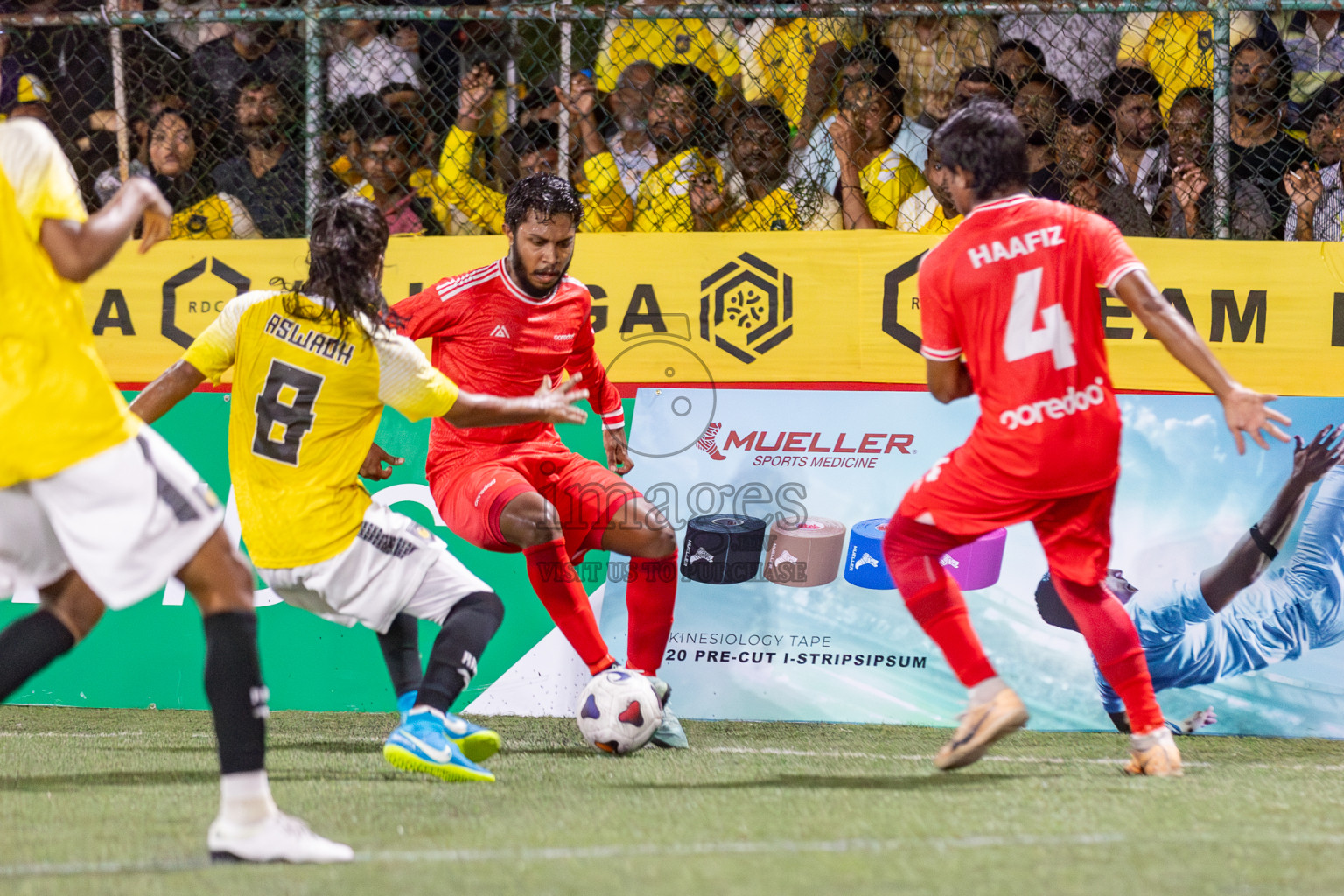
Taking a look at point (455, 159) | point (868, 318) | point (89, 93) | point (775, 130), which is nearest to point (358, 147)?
point (455, 159)

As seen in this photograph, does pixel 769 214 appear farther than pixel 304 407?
Yes

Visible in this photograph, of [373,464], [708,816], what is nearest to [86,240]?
[373,464]

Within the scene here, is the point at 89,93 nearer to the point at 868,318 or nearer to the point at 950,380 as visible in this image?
the point at 868,318

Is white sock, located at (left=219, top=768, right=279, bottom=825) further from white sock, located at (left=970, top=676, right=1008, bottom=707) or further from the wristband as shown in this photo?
the wristband

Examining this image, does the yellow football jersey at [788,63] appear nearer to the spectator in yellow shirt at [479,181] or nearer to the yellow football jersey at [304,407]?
the spectator in yellow shirt at [479,181]

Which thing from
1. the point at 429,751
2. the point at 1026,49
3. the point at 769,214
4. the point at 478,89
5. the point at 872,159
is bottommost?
the point at 429,751

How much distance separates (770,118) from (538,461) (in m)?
2.13

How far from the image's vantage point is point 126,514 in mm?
2604

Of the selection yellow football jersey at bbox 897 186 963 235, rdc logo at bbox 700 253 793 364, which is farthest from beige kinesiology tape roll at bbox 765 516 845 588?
yellow football jersey at bbox 897 186 963 235

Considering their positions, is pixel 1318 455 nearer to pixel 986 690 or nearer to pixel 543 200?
pixel 986 690

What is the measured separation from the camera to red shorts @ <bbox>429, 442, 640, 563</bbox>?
4.49 metres

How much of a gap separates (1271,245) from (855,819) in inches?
132

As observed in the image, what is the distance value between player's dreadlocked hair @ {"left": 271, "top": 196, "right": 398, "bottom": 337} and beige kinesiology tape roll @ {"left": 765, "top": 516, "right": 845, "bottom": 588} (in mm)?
2026

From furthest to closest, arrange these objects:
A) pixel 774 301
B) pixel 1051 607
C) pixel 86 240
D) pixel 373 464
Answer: pixel 774 301, pixel 1051 607, pixel 373 464, pixel 86 240
